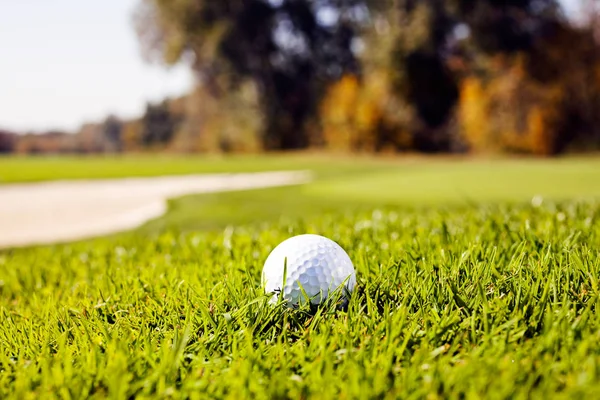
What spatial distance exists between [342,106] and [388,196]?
24.4 meters

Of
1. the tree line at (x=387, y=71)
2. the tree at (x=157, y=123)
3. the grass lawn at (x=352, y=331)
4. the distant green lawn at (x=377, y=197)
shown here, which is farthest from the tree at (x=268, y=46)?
the grass lawn at (x=352, y=331)

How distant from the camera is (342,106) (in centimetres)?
3212

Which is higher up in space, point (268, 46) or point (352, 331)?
point (268, 46)

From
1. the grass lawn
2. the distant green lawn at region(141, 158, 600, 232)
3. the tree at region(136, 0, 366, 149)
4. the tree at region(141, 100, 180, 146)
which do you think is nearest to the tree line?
the tree at region(136, 0, 366, 149)

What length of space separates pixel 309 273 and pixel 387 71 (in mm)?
29450

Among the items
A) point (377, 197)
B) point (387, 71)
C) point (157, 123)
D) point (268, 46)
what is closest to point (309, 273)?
point (377, 197)

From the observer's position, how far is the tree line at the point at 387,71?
Result: 26953mm

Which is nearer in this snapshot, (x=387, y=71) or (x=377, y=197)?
(x=377, y=197)

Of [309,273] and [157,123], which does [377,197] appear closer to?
[309,273]

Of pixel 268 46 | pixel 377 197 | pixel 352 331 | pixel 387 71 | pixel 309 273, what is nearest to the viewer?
pixel 352 331

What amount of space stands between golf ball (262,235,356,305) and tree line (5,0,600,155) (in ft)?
85.0

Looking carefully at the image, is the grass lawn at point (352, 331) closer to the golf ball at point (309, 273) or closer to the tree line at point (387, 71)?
the golf ball at point (309, 273)

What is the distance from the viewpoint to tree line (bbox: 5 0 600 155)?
2695 centimetres

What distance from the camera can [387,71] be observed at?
99.9ft
